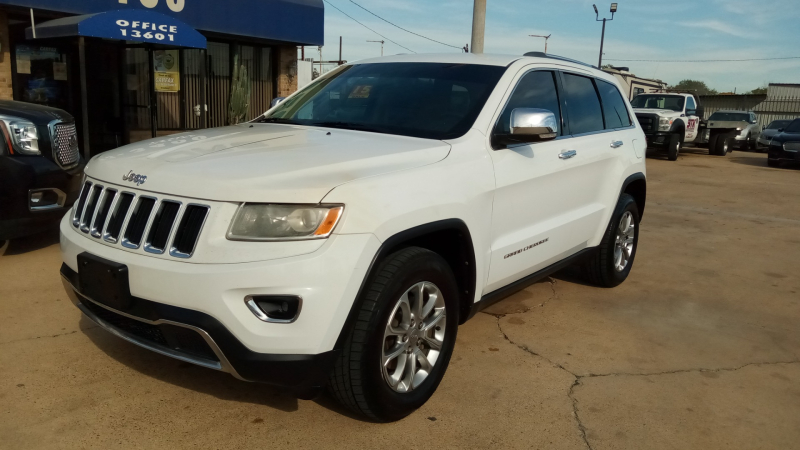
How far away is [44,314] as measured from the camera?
4.23 m

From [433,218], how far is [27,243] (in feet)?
15.3

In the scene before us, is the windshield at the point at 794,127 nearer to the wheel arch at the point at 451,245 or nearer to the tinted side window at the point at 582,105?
the tinted side window at the point at 582,105

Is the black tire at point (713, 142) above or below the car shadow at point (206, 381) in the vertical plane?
above

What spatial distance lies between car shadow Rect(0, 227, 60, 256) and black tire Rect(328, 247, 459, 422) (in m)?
4.18

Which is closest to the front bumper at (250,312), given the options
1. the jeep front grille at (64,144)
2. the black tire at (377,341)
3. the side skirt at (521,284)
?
the black tire at (377,341)

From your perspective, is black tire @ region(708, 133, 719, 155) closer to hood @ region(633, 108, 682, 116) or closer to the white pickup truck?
the white pickup truck

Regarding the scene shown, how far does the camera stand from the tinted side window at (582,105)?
14.9ft

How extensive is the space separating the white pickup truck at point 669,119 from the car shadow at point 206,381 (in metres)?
16.3

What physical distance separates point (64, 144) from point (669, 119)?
55.1 ft

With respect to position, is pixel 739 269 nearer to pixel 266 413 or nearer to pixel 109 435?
pixel 266 413

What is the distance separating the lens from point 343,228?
8.52 ft

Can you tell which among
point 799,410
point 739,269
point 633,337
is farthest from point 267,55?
point 799,410

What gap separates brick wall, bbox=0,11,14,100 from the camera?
10.1m

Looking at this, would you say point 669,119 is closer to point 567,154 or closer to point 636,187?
point 636,187
